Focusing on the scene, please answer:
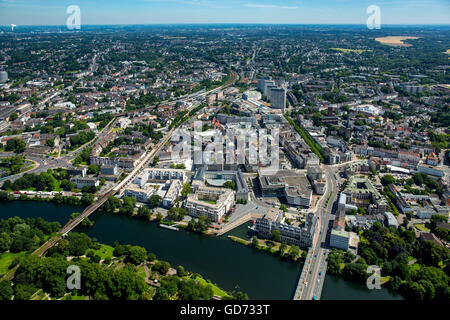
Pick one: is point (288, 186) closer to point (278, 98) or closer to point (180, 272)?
point (180, 272)

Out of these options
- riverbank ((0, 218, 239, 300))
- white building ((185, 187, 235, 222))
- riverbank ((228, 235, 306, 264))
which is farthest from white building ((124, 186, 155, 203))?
riverbank ((228, 235, 306, 264))

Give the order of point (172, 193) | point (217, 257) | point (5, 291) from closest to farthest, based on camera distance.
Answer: point (5, 291) → point (217, 257) → point (172, 193)

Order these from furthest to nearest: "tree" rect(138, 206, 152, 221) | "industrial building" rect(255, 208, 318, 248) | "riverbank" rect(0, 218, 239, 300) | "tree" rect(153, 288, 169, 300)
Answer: "tree" rect(138, 206, 152, 221) < "industrial building" rect(255, 208, 318, 248) < "riverbank" rect(0, 218, 239, 300) < "tree" rect(153, 288, 169, 300)

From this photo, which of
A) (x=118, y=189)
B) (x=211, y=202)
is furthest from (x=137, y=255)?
(x=118, y=189)

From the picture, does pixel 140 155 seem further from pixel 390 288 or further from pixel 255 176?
pixel 390 288

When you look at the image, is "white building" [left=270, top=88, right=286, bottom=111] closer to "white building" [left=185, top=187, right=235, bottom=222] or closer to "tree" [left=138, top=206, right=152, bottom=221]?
"white building" [left=185, top=187, right=235, bottom=222]
